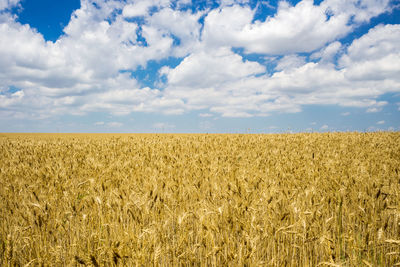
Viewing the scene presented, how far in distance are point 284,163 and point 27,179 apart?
6.46m

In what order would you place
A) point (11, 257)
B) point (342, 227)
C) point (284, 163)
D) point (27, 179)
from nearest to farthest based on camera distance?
1. point (11, 257)
2. point (342, 227)
3. point (27, 179)
4. point (284, 163)

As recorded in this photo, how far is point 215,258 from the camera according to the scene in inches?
99.3

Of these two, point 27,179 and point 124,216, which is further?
point 27,179

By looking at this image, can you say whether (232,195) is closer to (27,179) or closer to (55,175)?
(55,175)

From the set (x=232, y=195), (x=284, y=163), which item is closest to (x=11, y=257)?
(x=232, y=195)

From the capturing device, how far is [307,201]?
3.65 meters

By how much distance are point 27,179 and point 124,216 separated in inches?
143

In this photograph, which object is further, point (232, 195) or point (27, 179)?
point (27, 179)

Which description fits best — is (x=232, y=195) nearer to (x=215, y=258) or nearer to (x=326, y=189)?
(x=215, y=258)

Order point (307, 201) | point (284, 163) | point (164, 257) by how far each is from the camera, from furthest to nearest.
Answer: point (284, 163), point (307, 201), point (164, 257)

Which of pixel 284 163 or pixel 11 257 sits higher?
pixel 284 163

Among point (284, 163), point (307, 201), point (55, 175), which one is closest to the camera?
point (307, 201)

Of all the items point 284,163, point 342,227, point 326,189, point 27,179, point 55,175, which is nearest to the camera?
point 342,227

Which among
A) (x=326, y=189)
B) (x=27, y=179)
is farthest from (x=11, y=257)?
(x=326, y=189)
